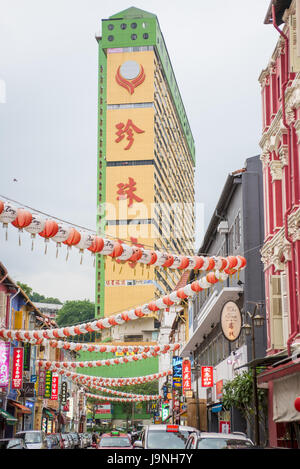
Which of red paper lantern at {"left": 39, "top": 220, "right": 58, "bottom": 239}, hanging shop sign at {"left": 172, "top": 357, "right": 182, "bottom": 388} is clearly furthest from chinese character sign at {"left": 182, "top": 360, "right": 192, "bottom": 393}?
red paper lantern at {"left": 39, "top": 220, "right": 58, "bottom": 239}

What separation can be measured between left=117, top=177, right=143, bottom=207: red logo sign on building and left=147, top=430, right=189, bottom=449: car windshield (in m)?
91.5

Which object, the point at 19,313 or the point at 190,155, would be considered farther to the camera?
the point at 190,155

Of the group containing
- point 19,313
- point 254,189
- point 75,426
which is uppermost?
point 254,189

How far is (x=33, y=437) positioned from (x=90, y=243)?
1353 centimetres

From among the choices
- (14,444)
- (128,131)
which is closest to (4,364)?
(14,444)

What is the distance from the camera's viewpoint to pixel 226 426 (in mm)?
30188

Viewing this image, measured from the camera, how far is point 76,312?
134 meters

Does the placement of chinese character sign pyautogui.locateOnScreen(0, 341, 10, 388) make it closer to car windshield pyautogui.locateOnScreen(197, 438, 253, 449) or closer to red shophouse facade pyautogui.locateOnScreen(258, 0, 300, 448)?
red shophouse facade pyautogui.locateOnScreen(258, 0, 300, 448)

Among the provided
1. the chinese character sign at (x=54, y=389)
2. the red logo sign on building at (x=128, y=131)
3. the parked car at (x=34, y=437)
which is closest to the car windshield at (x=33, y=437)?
the parked car at (x=34, y=437)

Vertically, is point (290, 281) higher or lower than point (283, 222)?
lower

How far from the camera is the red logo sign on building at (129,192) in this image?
109500 mm
